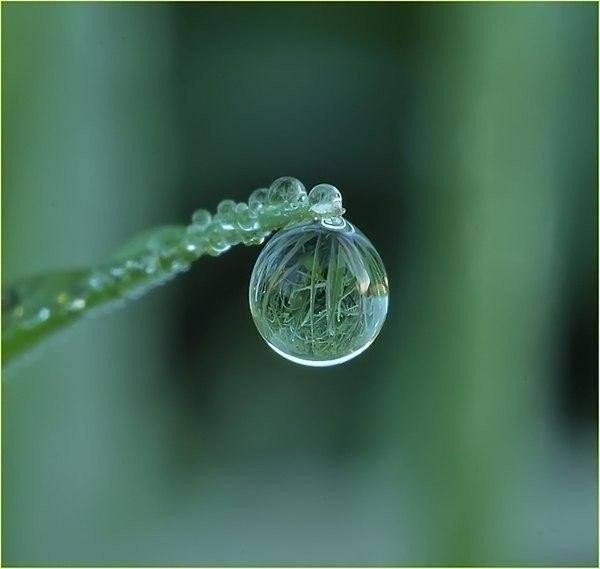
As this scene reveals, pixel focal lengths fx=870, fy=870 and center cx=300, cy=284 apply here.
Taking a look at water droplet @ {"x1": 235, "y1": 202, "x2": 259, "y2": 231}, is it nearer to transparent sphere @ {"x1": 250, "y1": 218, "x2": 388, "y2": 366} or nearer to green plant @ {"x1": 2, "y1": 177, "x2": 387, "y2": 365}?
green plant @ {"x1": 2, "y1": 177, "x2": 387, "y2": 365}

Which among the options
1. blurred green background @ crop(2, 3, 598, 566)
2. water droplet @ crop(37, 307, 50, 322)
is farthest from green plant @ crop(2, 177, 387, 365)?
blurred green background @ crop(2, 3, 598, 566)

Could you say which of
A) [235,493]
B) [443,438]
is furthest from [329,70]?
[235,493]

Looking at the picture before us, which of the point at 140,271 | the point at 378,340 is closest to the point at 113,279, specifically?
the point at 140,271

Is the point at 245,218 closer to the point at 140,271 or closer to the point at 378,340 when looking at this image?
the point at 140,271

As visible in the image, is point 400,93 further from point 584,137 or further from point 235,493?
point 235,493

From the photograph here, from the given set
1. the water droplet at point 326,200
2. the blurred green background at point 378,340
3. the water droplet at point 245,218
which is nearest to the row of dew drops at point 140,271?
the water droplet at point 245,218

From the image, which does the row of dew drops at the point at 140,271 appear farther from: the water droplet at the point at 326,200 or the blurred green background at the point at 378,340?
the blurred green background at the point at 378,340
